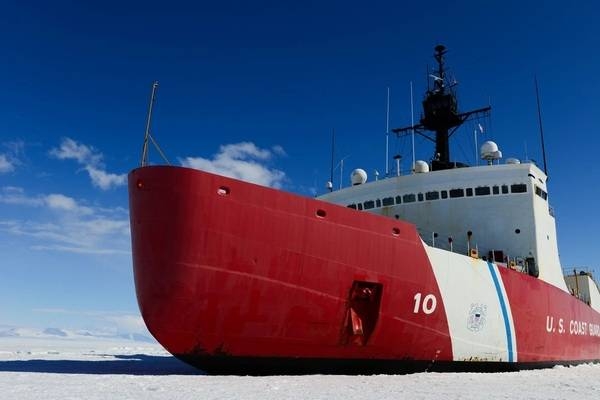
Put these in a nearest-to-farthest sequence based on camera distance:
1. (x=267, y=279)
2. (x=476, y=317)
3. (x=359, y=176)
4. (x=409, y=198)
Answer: (x=267, y=279) < (x=476, y=317) < (x=409, y=198) < (x=359, y=176)

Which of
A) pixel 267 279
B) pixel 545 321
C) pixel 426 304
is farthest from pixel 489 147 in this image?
pixel 267 279

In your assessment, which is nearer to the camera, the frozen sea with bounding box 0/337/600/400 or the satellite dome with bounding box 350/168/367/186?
the frozen sea with bounding box 0/337/600/400

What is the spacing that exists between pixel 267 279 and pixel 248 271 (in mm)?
379

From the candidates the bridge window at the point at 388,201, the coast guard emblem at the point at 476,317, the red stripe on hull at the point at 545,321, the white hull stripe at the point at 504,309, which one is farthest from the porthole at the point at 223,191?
the bridge window at the point at 388,201

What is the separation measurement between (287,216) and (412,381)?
3.91 meters

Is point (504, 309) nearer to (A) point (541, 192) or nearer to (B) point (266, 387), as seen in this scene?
(A) point (541, 192)

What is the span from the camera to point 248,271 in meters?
9.23

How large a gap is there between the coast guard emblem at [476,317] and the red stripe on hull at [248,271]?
276 centimetres

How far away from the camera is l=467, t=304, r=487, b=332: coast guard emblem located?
1221 centimetres

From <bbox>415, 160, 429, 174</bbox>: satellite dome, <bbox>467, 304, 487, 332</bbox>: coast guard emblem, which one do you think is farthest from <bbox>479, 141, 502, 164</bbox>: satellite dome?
<bbox>467, 304, 487, 332</bbox>: coast guard emblem

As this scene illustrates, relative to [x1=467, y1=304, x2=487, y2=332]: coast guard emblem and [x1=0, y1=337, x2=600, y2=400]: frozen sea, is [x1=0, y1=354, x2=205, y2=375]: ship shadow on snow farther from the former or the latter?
[x1=467, y1=304, x2=487, y2=332]: coast guard emblem

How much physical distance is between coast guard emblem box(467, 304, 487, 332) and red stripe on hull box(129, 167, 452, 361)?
109 inches

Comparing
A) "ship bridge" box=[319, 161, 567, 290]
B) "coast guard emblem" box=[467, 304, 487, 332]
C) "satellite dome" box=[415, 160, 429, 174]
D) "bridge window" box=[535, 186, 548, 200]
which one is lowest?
"coast guard emblem" box=[467, 304, 487, 332]

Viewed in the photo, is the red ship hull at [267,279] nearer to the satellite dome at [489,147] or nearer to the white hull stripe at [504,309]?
the white hull stripe at [504,309]
